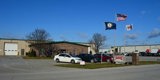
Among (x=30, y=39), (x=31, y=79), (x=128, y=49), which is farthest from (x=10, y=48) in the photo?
(x=128, y=49)

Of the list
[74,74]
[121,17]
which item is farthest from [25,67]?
[121,17]

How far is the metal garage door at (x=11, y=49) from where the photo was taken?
79.4 m

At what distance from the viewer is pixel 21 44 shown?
8275 cm

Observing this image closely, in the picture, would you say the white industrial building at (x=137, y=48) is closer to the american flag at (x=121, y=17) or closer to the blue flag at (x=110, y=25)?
the blue flag at (x=110, y=25)

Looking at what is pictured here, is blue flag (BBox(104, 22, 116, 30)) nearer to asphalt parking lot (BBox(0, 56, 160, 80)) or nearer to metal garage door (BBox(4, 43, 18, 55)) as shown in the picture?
asphalt parking lot (BBox(0, 56, 160, 80))

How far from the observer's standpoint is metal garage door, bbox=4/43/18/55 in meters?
79.4

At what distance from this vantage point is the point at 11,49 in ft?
263

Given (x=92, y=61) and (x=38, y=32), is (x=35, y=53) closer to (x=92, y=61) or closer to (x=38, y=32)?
(x=38, y=32)

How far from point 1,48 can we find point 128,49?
3073 inches

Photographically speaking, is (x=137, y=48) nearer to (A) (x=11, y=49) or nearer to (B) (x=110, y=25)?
(A) (x=11, y=49)

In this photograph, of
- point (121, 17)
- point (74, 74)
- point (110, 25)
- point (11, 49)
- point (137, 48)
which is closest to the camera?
point (74, 74)

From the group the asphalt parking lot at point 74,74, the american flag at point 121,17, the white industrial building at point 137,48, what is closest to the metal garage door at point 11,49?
the american flag at point 121,17

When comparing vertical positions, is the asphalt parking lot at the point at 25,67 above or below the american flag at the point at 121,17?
below

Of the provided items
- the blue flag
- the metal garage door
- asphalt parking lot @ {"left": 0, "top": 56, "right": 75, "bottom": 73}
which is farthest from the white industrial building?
asphalt parking lot @ {"left": 0, "top": 56, "right": 75, "bottom": 73}
